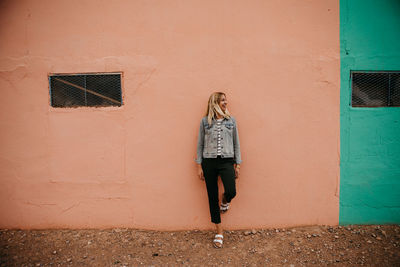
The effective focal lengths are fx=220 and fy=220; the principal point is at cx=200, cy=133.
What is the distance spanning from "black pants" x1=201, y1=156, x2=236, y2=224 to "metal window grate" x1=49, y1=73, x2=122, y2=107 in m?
Result: 1.52

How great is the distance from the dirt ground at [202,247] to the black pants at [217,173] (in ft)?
1.76

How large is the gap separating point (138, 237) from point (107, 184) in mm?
853

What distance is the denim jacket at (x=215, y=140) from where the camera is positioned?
270cm

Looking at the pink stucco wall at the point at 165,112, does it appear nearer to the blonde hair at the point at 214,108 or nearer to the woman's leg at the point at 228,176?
the blonde hair at the point at 214,108

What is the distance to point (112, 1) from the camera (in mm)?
2982

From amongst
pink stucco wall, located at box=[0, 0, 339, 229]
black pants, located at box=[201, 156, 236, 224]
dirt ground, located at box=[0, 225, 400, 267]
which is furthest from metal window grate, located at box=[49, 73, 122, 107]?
dirt ground, located at box=[0, 225, 400, 267]

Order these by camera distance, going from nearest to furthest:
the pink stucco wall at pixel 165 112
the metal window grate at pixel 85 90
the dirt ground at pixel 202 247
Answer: the dirt ground at pixel 202 247, the pink stucco wall at pixel 165 112, the metal window grate at pixel 85 90

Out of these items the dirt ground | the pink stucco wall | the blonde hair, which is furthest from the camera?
the pink stucco wall

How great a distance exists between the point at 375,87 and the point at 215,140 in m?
2.37

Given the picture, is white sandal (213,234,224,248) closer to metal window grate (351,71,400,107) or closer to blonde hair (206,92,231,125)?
blonde hair (206,92,231,125)

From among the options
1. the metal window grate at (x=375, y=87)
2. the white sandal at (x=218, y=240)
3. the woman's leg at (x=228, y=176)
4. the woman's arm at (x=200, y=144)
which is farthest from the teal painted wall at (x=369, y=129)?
the woman's arm at (x=200, y=144)

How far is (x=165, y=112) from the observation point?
3.02 m

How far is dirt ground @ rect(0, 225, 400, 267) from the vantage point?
2627 mm

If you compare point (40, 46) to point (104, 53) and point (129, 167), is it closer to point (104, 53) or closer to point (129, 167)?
point (104, 53)
